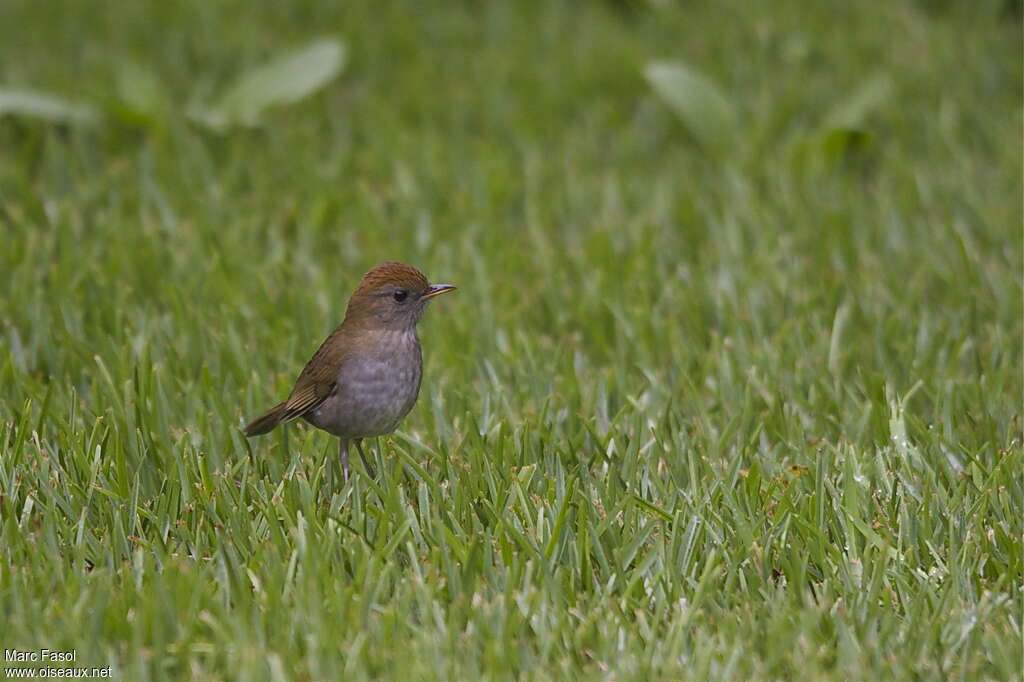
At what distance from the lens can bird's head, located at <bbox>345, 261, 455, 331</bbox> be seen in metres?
4.22

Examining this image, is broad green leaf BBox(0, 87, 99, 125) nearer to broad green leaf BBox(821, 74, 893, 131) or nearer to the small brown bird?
the small brown bird

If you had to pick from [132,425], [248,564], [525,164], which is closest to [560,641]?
[248,564]

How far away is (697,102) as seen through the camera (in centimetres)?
762

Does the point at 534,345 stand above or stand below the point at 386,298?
below

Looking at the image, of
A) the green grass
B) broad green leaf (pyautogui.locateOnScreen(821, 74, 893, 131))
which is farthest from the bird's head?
broad green leaf (pyautogui.locateOnScreen(821, 74, 893, 131))

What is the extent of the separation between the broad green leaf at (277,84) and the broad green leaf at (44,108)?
0.57 m

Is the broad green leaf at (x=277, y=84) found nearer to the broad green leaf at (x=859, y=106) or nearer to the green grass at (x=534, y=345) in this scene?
the green grass at (x=534, y=345)

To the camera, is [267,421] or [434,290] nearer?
[267,421]

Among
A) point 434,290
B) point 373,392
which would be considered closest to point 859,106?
point 434,290

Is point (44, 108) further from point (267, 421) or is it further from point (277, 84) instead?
point (267, 421)

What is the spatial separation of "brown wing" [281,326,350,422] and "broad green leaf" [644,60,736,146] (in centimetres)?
387

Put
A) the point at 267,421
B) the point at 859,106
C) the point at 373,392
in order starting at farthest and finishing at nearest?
the point at 859,106 → the point at 267,421 → the point at 373,392

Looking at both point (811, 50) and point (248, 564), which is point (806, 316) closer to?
point (248, 564)

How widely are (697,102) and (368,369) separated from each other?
4034 mm
